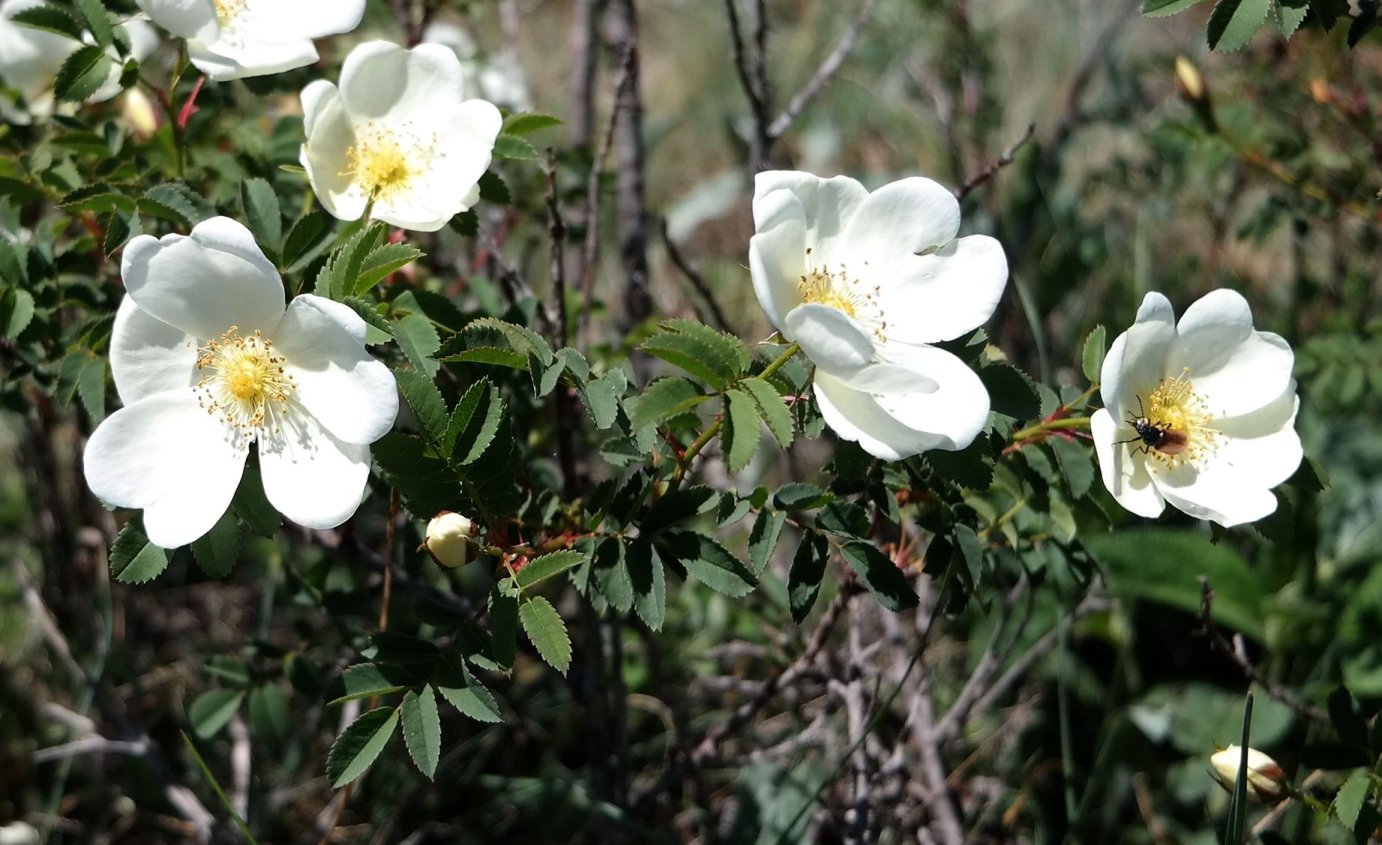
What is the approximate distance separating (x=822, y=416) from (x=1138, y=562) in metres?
1.45

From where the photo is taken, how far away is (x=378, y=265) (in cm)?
119

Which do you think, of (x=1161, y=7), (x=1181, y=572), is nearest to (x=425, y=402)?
(x=1161, y=7)

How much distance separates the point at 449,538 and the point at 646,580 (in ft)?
0.70

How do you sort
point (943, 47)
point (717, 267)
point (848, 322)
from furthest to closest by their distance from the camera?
point (717, 267) → point (943, 47) → point (848, 322)

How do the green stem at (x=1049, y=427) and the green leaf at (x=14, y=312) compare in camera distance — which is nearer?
the green stem at (x=1049, y=427)

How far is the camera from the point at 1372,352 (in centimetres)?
200

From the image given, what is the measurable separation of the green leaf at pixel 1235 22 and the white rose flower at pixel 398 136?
0.83 m

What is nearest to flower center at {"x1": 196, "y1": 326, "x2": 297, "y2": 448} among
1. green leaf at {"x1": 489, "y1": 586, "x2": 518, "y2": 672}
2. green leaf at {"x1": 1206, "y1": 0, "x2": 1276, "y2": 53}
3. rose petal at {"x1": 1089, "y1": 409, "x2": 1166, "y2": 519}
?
green leaf at {"x1": 489, "y1": 586, "x2": 518, "y2": 672}

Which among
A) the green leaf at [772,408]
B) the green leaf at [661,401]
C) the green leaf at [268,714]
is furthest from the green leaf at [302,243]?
the green leaf at [268,714]

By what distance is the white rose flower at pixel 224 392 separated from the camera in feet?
3.75

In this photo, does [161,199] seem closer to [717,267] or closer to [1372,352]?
[1372,352]

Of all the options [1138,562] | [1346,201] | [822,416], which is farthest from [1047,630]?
[822,416]

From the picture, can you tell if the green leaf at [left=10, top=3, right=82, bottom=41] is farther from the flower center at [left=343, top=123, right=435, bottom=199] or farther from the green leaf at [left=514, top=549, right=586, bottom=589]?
the green leaf at [left=514, top=549, right=586, bottom=589]

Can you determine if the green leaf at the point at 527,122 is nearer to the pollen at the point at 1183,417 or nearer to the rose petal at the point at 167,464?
the rose petal at the point at 167,464
